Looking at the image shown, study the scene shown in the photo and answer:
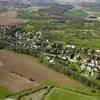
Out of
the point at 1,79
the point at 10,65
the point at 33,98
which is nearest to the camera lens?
the point at 33,98

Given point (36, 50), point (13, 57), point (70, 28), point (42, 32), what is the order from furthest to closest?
point (70, 28) → point (42, 32) → point (36, 50) → point (13, 57)

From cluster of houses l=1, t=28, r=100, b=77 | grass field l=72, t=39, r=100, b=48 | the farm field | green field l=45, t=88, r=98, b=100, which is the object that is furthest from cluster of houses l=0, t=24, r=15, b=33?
green field l=45, t=88, r=98, b=100

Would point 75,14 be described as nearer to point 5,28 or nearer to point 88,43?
point 5,28

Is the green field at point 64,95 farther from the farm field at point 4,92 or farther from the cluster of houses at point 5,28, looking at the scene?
the cluster of houses at point 5,28

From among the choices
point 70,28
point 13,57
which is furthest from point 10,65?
point 70,28

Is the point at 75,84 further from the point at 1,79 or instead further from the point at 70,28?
the point at 70,28
